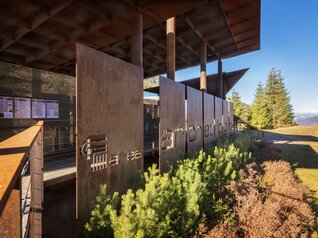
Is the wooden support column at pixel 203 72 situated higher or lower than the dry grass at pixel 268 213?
higher

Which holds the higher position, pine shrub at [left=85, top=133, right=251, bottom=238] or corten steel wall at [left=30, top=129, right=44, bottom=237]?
corten steel wall at [left=30, top=129, right=44, bottom=237]

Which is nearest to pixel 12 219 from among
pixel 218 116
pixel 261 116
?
pixel 218 116

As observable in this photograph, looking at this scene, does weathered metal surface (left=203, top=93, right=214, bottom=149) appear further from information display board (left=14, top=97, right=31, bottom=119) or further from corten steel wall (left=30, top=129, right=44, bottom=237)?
corten steel wall (left=30, top=129, right=44, bottom=237)

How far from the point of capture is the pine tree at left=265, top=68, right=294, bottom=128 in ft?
188

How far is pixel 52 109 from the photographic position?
8.06 metres

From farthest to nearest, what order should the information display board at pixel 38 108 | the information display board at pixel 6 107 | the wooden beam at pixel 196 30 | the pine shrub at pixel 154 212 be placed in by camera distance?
the wooden beam at pixel 196 30
the information display board at pixel 38 108
the information display board at pixel 6 107
the pine shrub at pixel 154 212

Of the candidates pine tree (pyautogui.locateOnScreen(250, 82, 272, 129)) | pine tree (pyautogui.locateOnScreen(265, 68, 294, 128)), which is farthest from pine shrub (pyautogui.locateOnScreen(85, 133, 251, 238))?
pine tree (pyautogui.locateOnScreen(265, 68, 294, 128))

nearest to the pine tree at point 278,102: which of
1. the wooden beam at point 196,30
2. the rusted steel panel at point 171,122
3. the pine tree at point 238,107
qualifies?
the pine tree at point 238,107

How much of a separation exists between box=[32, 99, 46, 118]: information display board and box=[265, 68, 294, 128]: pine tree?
59962 mm

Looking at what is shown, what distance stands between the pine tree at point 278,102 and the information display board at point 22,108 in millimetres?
60473

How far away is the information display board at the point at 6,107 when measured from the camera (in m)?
6.71

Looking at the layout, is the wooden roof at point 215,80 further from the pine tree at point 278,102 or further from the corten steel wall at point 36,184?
the pine tree at point 278,102

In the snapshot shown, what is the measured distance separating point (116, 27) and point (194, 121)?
17.8 feet

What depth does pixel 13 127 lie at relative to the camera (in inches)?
277
